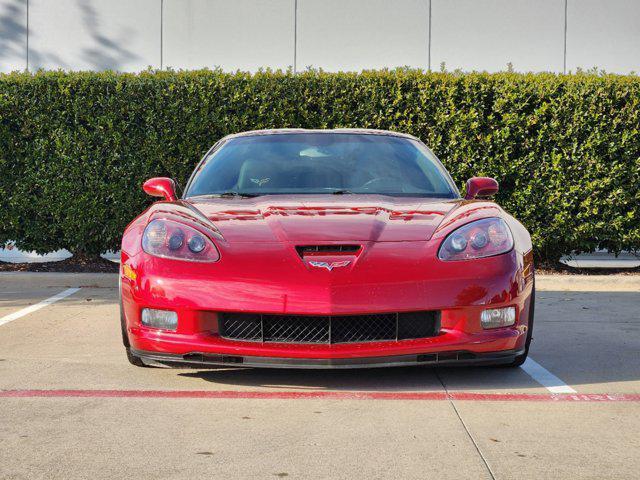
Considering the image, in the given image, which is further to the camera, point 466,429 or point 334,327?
point 334,327

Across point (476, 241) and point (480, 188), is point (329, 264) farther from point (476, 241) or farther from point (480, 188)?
point (480, 188)

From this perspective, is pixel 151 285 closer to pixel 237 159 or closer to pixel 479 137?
pixel 237 159

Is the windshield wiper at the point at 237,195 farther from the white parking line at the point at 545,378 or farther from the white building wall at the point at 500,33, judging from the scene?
the white building wall at the point at 500,33

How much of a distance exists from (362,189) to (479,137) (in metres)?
5.15

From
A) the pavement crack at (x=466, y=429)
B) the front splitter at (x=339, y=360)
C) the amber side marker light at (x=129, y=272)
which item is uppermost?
the amber side marker light at (x=129, y=272)

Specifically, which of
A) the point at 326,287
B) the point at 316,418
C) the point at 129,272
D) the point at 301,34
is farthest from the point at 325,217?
the point at 301,34

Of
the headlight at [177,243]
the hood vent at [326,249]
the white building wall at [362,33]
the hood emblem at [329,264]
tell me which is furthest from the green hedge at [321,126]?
the hood emblem at [329,264]

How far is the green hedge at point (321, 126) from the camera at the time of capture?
35.9 feet

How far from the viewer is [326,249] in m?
4.96

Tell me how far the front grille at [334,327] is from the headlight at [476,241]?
34cm

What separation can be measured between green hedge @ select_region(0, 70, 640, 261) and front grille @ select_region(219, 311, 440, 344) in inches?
248

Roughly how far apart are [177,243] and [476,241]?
5.04ft

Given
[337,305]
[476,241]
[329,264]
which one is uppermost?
[476,241]

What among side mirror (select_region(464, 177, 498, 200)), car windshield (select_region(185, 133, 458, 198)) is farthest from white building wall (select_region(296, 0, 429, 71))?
side mirror (select_region(464, 177, 498, 200))
